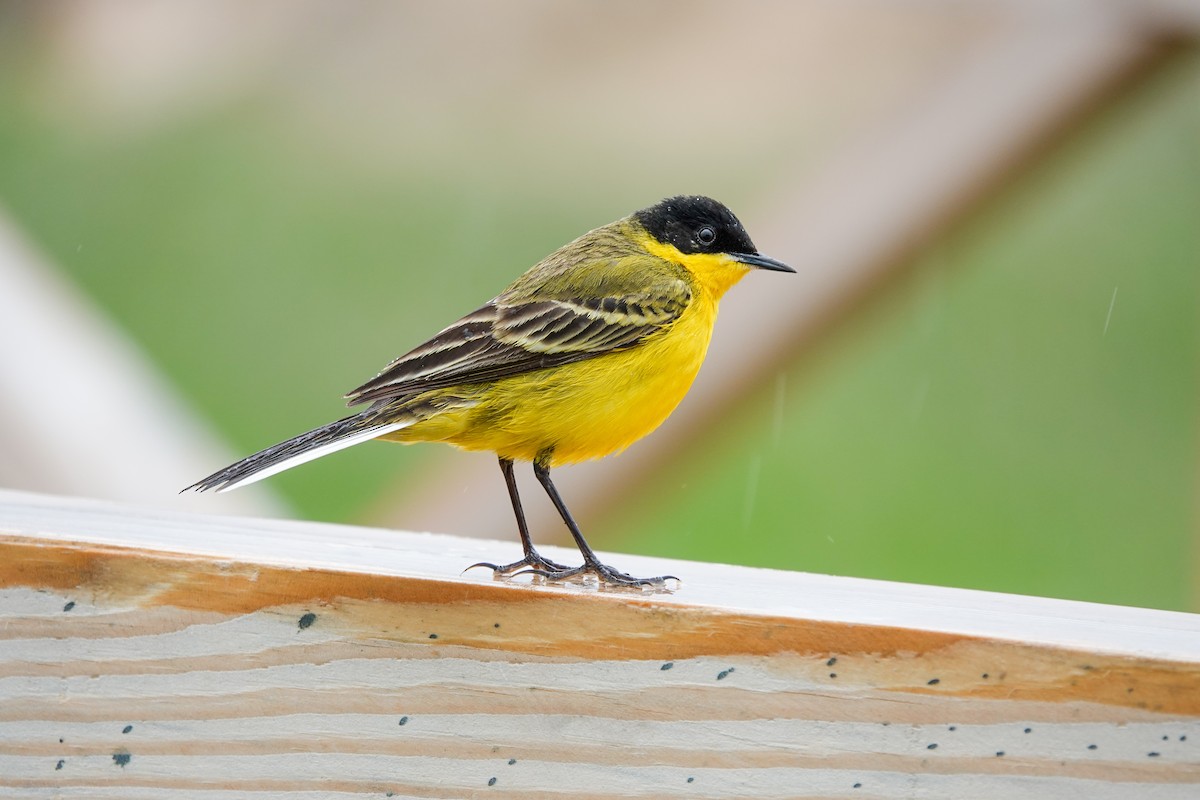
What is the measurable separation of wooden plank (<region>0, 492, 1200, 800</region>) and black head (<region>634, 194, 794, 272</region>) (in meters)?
1.91

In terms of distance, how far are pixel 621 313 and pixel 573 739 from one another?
167cm

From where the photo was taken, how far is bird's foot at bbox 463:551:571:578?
309cm

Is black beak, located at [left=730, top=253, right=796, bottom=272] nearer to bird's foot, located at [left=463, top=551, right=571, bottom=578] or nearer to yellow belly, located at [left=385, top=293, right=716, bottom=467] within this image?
yellow belly, located at [left=385, top=293, right=716, bottom=467]

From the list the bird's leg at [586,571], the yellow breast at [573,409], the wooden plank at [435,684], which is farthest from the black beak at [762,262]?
the wooden plank at [435,684]

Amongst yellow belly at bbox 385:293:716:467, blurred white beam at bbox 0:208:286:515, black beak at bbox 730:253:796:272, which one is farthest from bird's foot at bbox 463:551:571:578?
blurred white beam at bbox 0:208:286:515

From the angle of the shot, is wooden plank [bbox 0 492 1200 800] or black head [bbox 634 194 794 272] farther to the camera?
black head [bbox 634 194 794 272]

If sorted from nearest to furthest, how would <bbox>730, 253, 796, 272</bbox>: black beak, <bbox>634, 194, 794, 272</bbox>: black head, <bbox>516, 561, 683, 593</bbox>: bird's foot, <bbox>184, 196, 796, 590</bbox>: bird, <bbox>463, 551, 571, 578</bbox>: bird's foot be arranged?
<bbox>516, 561, 683, 593</bbox>: bird's foot, <bbox>463, 551, 571, 578</bbox>: bird's foot, <bbox>184, 196, 796, 590</bbox>: bird, <bbox>730, 253, 796, 272</bbox>: black beak, <bbox>634, 194, 794, 272</bbox>: black head

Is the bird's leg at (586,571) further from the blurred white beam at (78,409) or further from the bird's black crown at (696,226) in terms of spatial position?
the blurred white beam at (78,409)

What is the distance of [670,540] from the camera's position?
934cm

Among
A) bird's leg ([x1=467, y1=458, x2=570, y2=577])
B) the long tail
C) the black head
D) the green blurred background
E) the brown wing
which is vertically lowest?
the green blurred background

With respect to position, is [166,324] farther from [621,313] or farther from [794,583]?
[794,583]

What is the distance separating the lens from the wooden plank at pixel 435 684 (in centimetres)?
252

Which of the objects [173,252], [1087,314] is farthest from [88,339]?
[1087,314]

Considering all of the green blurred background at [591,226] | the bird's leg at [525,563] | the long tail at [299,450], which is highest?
the long tail at [299,450]
